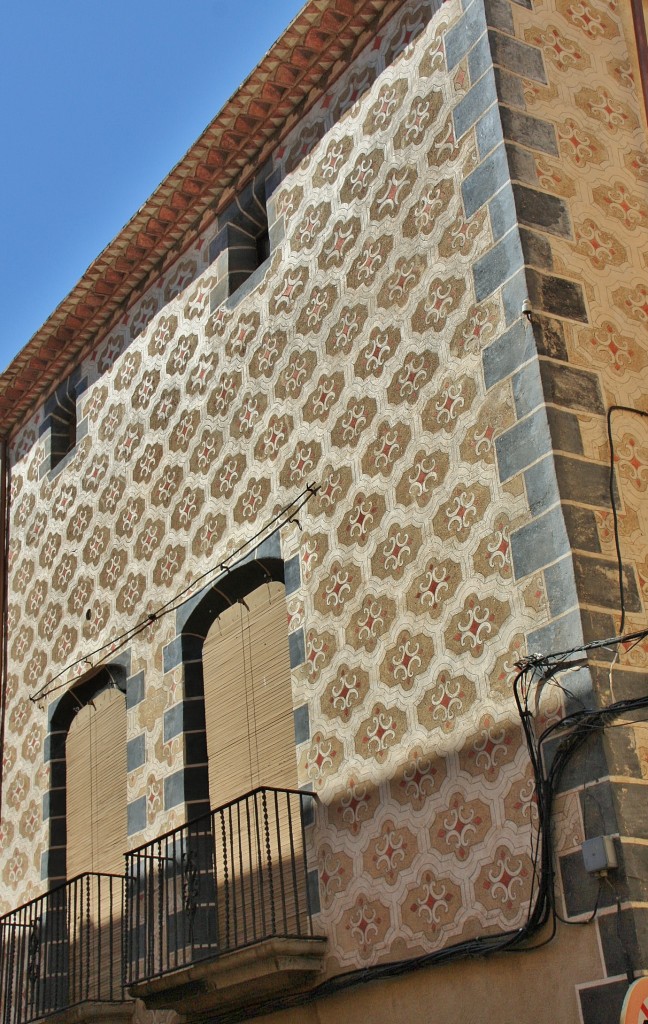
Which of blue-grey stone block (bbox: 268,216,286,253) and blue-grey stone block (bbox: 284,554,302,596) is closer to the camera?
blue-grey stone block (bbox: 284,554,302,596)

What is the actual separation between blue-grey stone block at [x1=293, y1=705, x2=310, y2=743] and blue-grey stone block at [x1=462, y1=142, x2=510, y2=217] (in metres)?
3.39

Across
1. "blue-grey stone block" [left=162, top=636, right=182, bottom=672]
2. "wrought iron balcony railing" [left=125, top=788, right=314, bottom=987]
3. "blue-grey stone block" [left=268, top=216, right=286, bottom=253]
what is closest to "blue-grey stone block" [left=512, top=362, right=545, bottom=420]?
"wrought iron balcony railing" [left=125, top=788, right=314, bottom=987]

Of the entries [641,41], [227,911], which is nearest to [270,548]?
[227,911]

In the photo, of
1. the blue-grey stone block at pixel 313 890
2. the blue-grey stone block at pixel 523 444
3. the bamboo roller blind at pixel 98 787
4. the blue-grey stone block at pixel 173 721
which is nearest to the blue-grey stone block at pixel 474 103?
the blue-grey stone block at pixel 523 444

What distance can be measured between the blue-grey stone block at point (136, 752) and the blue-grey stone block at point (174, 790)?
50 centimetres

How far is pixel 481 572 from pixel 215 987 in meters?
3.09

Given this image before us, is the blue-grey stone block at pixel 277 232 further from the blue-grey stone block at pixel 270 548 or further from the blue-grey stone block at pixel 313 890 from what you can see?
the blue-grey stone block at pixel 313 890

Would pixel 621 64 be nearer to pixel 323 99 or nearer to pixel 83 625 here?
pixel 323 99

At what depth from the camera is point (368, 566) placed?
9.06 m

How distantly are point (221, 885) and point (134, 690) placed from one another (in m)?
2.17

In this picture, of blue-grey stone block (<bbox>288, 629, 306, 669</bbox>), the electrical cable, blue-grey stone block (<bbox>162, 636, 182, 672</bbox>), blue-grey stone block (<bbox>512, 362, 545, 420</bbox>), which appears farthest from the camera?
blue-grey stone block (<bbox>162, 636, 182, 672</bbox>)

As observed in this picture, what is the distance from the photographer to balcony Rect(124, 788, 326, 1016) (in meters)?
8.50

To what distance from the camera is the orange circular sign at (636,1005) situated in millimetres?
6012

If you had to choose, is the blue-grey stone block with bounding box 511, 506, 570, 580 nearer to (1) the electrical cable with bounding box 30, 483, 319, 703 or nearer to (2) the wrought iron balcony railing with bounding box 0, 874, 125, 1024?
(1) the electrical cable with bounding box 30, 483, 319, 703
